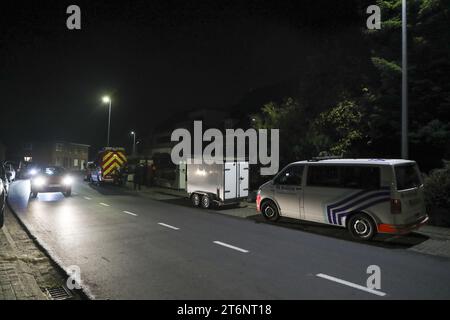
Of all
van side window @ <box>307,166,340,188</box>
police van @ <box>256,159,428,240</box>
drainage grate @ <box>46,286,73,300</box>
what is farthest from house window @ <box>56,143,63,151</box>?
drainage grate @ <box>46,286,73,300</box>

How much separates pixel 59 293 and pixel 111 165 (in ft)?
66.0

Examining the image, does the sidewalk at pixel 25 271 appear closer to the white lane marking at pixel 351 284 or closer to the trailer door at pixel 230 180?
the white lane marking at pixel 351 284

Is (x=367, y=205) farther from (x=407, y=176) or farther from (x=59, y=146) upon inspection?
(x=59, y=146)

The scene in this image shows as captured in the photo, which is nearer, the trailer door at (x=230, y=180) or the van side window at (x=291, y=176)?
the van side window at (x=291, y=176)

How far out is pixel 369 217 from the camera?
820cm

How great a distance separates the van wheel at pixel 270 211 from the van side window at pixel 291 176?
815 millimetres

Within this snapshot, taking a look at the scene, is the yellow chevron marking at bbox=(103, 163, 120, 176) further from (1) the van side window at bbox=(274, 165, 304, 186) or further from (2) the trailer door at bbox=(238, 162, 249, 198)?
(1) the van side window at bbox=(274, 165, 304, 186)

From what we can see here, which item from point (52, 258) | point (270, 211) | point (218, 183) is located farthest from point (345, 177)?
point (52, 258)

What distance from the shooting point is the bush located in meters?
9.84

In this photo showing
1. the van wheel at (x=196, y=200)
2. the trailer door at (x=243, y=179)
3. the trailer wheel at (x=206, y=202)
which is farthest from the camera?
the van wheel at (x=196, y=200)

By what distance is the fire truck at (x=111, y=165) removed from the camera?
24047 mm

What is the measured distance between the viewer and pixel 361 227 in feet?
27.6

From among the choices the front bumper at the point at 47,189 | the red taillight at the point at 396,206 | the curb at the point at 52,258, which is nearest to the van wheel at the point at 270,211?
the red taillight at the point at 396,206

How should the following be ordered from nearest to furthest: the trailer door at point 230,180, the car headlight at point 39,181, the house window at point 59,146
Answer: the trailer door at point 230,180 < the car headlight at point 39,181 < the house window at point 59,146
